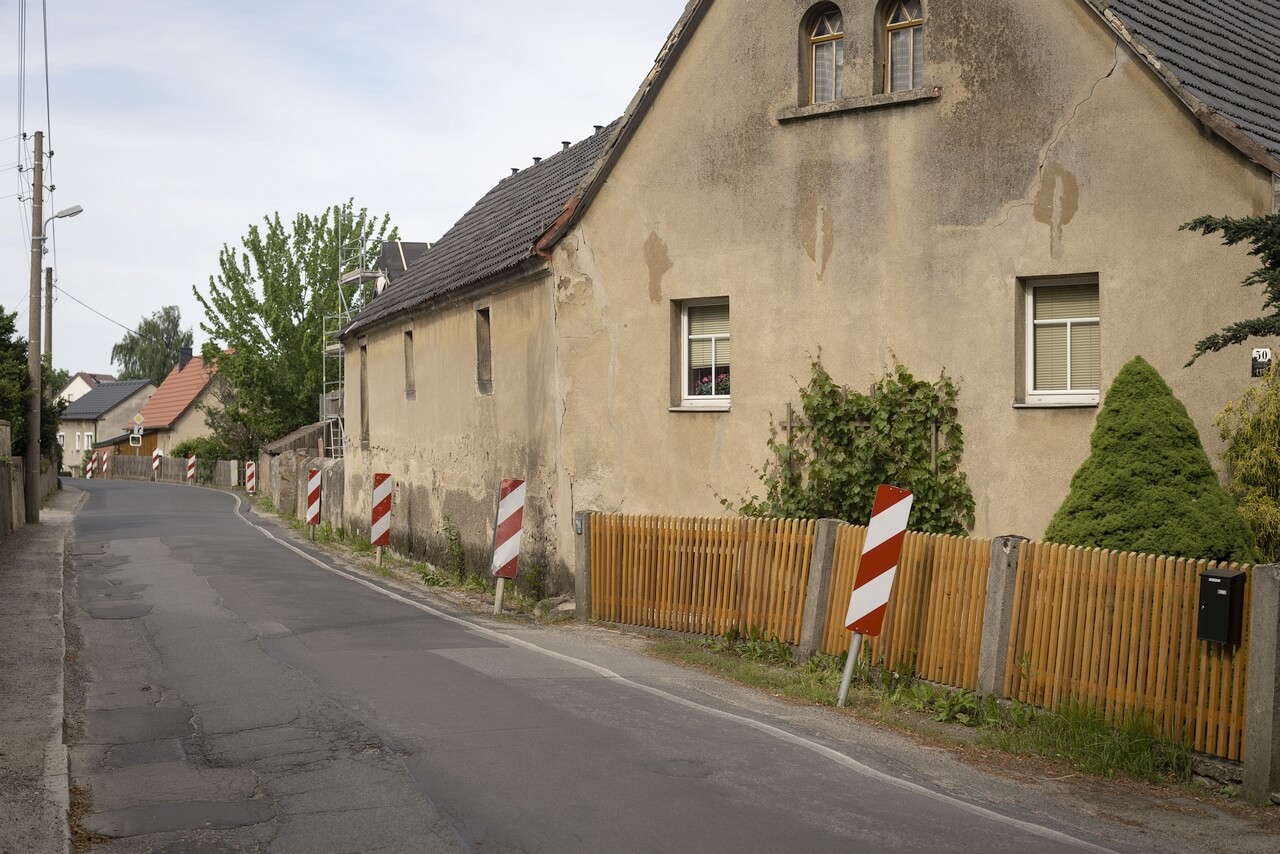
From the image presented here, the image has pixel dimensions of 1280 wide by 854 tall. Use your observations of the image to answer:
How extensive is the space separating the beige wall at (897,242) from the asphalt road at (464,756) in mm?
3617

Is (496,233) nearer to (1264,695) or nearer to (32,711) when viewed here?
(32,711)

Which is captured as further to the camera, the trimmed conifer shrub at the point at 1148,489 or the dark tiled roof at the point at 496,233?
the dark tiled roof at the point at 496,233

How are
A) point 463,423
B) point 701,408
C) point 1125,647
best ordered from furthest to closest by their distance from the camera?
point 463,423 < point 701,408 < point 1125,647

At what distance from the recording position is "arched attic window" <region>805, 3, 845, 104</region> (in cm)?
1435

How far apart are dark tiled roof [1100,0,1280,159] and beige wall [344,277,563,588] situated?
8041 millimetres

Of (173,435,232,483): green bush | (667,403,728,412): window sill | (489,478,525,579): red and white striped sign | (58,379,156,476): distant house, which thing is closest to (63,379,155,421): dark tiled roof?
(58,379,156,476): distant house

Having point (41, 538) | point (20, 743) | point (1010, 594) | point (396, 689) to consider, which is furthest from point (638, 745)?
point (41, 538)

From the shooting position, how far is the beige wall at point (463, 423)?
701 inches

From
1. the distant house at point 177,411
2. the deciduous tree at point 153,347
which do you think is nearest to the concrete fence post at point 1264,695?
the distant house at point 177,411

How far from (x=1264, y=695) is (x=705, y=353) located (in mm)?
9007

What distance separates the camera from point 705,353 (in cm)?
1585

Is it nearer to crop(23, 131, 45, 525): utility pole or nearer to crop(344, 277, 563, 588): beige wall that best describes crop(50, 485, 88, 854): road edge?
crop(344, 277, 563, 588): beige wall

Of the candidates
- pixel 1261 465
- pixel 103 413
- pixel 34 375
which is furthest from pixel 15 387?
pixel 103 413

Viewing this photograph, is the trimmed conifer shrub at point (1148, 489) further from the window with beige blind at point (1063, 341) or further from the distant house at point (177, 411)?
the distant house at point (177, 411)
